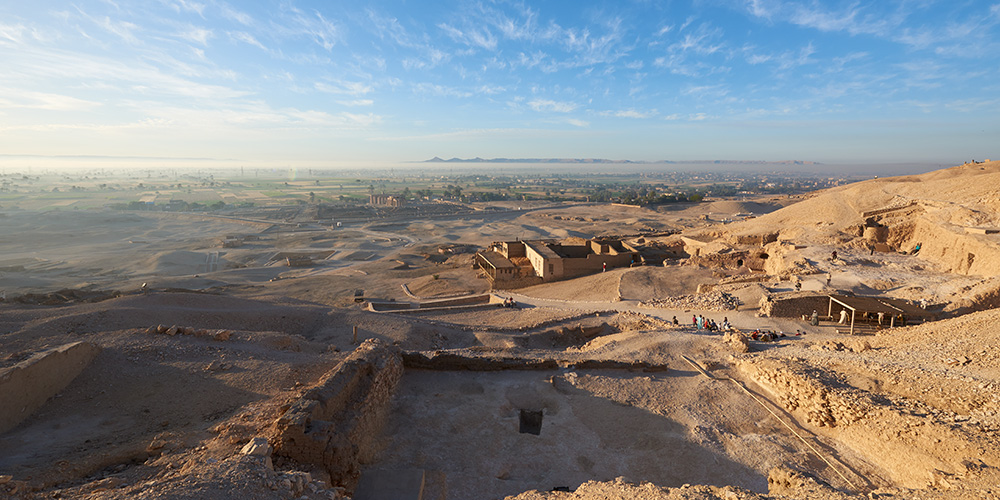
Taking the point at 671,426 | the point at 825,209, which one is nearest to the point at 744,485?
the point at 671,426

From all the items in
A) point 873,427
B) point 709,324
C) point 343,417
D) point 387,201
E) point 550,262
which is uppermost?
point 343,417

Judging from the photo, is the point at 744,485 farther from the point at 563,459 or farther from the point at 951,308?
the point at 951,308

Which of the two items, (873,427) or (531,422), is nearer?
(873,427)

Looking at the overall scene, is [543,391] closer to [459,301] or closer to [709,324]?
[709,324]

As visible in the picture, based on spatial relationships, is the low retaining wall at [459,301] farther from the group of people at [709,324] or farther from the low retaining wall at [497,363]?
the low retaining wall at [497,363]

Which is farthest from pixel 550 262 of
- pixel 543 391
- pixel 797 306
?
pixel 543 391

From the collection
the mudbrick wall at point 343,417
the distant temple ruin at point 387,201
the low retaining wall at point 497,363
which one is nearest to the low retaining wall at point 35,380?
the mudbrick wall at point 343,417
